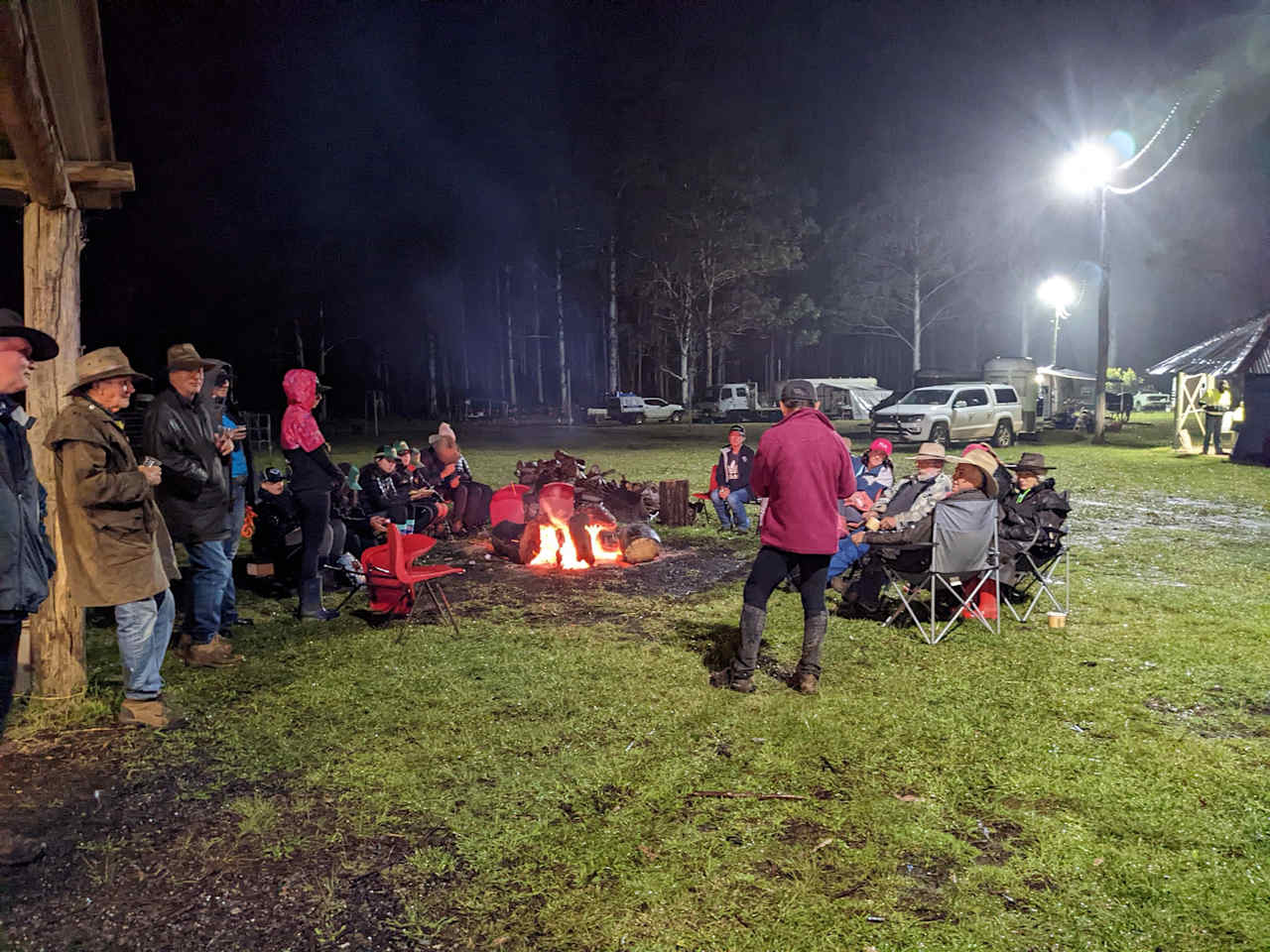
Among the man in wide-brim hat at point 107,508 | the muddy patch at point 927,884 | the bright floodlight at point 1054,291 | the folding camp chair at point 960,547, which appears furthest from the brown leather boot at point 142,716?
the bright floodlight at point 1054,291

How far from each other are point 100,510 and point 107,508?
3 centimetres

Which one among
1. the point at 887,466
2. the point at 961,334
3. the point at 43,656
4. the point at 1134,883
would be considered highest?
the point at 961,334

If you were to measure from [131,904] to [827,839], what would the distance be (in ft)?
8.81

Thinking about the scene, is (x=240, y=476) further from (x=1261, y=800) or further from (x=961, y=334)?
(x=961, y=334)

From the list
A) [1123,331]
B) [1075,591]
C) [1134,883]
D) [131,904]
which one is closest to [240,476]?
[131,904]

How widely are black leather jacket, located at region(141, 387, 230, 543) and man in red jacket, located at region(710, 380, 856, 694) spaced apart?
134 inches

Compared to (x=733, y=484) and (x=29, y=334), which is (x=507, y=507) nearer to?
(x=733, y=484)

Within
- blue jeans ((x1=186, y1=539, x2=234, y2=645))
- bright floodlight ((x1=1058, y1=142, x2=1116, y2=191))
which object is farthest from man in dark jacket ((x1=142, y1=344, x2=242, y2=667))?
bright floodlight ((x1=1058, y1=142, x2=1116, y2=191))

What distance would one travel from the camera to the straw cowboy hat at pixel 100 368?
14.3 feet

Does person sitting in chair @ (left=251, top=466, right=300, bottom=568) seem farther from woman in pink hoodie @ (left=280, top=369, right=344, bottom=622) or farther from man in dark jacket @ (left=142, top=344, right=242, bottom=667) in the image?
man in dark jacket @ (left=142, top=344, right=242, bottom=667)

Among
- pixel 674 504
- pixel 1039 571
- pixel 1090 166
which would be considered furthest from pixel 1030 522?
pixel 1090 166

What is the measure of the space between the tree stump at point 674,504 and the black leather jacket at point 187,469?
6708 millimetres

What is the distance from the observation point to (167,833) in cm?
363

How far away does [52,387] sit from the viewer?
487cm
